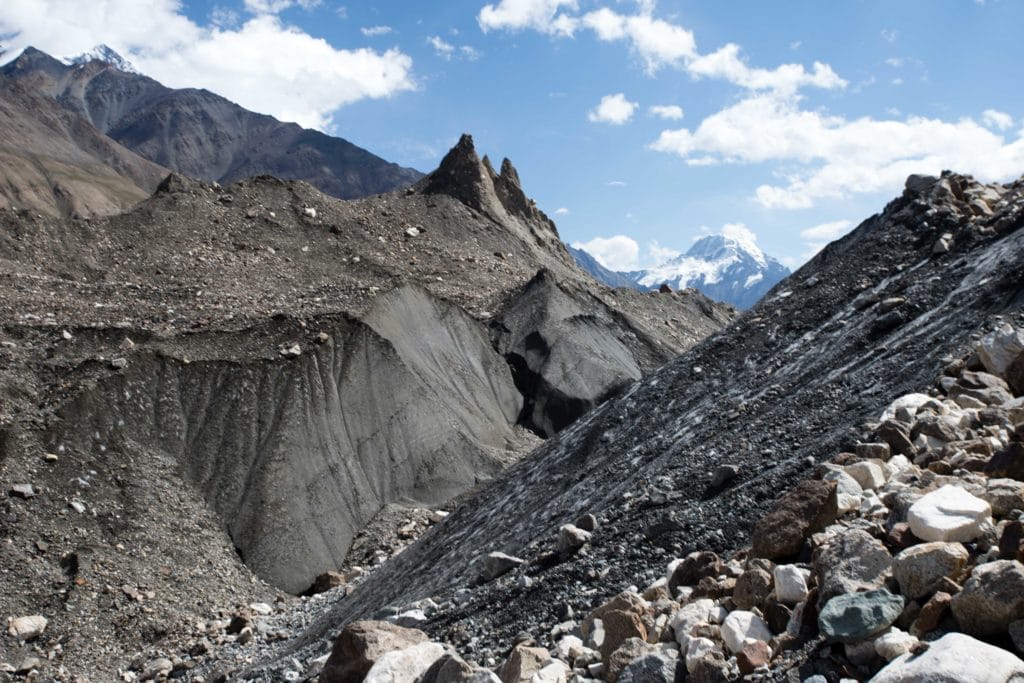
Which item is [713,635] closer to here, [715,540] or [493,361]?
[715,540]

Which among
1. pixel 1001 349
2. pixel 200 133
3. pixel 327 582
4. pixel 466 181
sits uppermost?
pixel 200 133

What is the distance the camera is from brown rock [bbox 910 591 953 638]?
350 centimetres

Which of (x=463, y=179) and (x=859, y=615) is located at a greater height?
(x=463, y=179)

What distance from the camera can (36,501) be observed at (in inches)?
561

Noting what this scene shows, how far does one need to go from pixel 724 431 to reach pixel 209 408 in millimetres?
11907

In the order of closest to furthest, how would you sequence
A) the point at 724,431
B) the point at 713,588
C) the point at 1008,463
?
1. the point at 1008,463
2. the point at 713,588
3. the point at 724,431

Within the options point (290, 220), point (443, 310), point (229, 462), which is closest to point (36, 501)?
point (229, 462)

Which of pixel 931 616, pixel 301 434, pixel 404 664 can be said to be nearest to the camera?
pixel 931 616

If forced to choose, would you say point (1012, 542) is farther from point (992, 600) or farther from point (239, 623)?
point (239, 623)

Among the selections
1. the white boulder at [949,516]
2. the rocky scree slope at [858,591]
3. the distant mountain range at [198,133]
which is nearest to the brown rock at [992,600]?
the rocky scree slope at [858,591]

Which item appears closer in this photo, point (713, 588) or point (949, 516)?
point (949, 516)

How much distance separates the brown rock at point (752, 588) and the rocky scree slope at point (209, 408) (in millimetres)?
10527

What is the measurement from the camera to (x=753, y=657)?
155 inches

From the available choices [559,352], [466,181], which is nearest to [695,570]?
[559,352]
